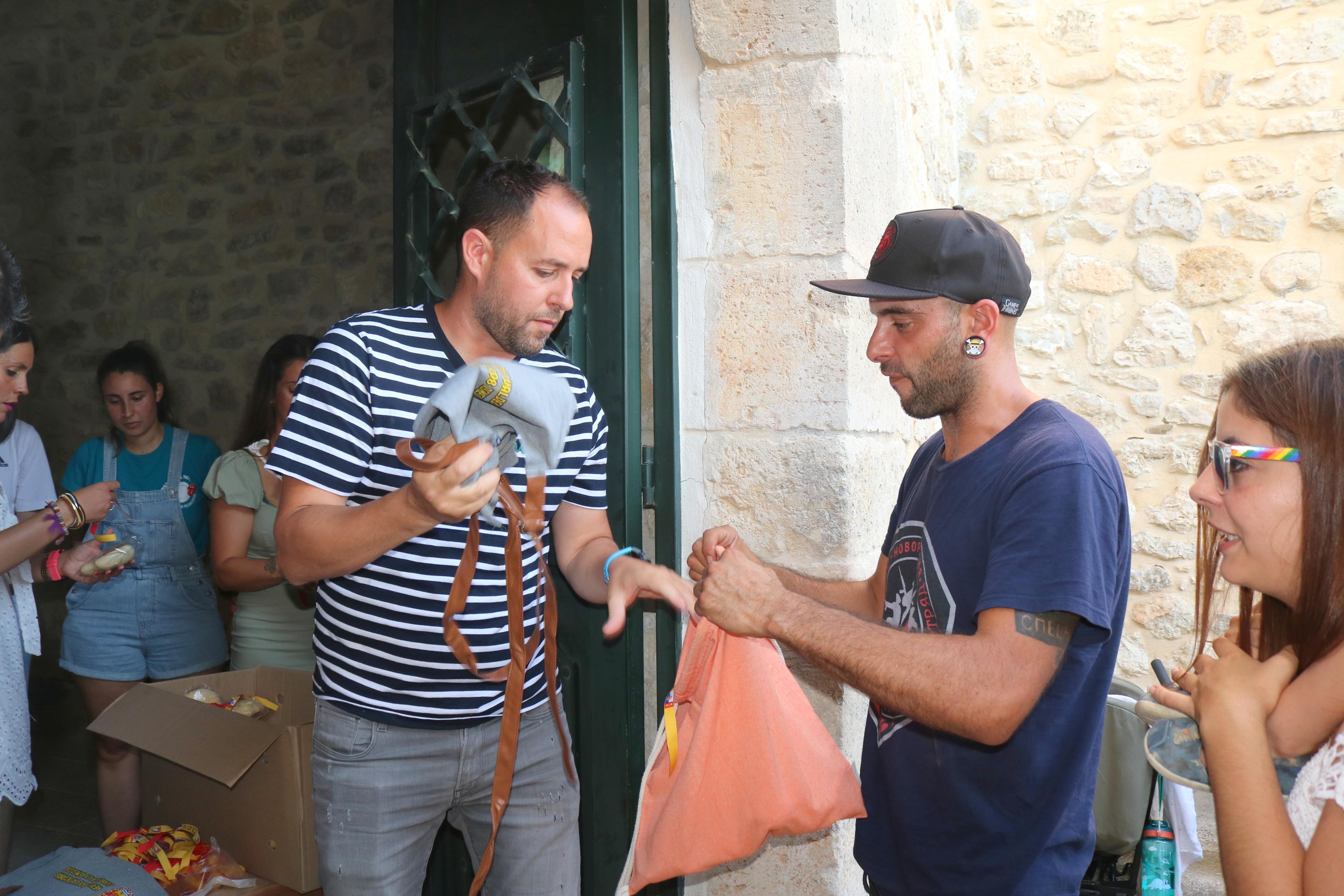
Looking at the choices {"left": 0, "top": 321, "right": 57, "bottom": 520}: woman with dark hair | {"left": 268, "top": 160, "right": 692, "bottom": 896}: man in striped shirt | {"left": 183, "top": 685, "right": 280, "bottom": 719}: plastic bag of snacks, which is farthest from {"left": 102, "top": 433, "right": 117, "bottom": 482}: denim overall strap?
{"left": 268, "top": 160, "right": 692, "bottom": 896}: man in striped shirt

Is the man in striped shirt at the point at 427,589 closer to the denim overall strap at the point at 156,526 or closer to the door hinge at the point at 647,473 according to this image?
the door hinge at the point at 647,473

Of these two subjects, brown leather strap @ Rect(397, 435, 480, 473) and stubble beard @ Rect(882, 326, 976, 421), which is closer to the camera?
brown leather strap @ Rect(397, 435, 480, 473)

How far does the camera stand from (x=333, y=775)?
1.63 metres

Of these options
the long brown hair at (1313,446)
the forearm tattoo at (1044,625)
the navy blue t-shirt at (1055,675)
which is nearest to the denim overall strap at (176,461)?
the navy blue t-shirt at (1055,675)

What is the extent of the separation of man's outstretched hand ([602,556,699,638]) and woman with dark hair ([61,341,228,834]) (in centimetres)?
226

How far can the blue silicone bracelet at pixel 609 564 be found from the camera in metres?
1.79

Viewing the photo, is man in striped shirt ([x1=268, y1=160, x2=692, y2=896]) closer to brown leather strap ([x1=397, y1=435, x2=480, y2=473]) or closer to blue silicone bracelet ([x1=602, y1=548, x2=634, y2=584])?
blue silicone bracelet ([x1=602, y1=548, x2=634, y2=584])

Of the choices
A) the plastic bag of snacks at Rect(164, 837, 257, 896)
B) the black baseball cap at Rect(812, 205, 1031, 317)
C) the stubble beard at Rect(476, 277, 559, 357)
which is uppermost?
the black baseball cap at Rect(812, 205, 1031, 317)

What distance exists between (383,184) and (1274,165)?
13.5ft

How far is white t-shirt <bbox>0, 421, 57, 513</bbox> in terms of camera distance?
2916 mm

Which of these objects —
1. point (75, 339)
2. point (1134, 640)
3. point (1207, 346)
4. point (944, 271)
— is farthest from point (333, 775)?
point (75, 339)

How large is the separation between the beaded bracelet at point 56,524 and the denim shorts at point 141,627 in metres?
0.57

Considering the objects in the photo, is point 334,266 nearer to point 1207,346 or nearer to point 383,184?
point 383,184

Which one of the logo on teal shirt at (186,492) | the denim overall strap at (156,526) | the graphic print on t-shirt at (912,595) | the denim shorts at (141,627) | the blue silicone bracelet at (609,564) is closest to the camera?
the graphic print on t-shirt at (912,595)
